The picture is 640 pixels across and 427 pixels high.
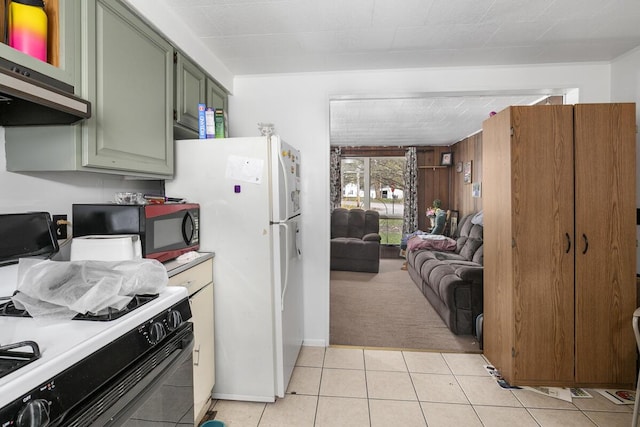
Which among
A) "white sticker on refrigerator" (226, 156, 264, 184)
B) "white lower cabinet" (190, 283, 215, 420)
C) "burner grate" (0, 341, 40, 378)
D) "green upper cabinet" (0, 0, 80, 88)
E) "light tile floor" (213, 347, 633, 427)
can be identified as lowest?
"light tile floor" (213, 347, 633, 427)

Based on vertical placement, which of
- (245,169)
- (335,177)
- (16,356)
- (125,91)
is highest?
(335,177)

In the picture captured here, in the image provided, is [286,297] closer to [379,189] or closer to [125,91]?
[125,91]

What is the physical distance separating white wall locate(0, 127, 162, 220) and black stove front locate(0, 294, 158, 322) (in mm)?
457

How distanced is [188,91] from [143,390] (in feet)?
5.93

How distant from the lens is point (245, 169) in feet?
6.57

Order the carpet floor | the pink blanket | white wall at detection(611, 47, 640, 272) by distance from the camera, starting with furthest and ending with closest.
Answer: the pink blanket, the carpet floor, white wall at detection(611, 47, 640, 272)

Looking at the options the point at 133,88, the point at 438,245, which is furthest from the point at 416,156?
the point at 133,88

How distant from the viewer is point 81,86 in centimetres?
133

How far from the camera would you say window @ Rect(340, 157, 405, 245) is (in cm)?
731

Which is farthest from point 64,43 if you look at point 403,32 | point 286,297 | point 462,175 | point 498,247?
point 462,175

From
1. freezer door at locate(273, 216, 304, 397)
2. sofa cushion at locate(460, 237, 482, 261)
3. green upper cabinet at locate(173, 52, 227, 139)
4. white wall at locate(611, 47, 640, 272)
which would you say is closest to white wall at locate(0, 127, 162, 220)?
green upper cabinet at locate(173, 52, 227, 139)

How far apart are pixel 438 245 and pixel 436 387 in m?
3.05

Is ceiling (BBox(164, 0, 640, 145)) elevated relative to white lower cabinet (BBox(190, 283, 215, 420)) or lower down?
elevated

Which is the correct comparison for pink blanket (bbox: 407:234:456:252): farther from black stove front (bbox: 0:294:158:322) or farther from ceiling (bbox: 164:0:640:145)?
black stove front (bbox: 0:294:158:322)
